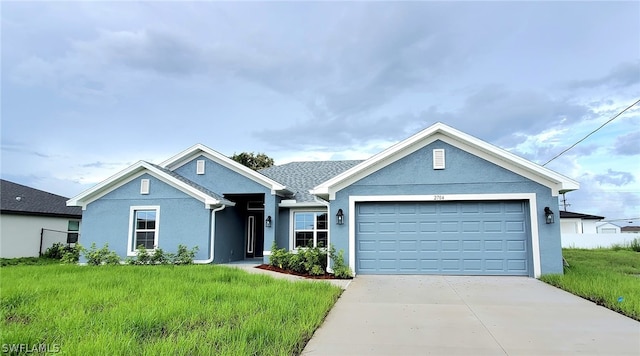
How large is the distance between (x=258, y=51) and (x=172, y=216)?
287 inches

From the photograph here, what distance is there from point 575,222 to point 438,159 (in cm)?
3528

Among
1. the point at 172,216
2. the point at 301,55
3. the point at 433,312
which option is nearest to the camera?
the point at 433,312

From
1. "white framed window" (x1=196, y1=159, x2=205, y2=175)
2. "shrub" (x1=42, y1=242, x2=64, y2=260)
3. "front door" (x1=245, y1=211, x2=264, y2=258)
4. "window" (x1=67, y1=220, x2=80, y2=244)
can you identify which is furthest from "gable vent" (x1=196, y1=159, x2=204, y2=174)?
"window" (x1=67, y1=220, x2=80, y2=244)

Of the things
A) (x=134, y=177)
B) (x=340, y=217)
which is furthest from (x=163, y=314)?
(x=134, y=177)

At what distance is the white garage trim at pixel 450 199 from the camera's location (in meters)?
11.4

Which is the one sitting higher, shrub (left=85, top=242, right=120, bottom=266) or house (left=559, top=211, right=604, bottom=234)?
house (left=559, top=211, right=604, bottom=234)

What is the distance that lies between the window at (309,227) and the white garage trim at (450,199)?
12.7 ft

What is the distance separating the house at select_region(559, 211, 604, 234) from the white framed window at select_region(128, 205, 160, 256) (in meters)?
36.6

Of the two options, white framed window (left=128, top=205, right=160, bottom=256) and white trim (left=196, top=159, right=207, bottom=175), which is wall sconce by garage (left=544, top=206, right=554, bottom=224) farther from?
white framed window (left=128, top=205, right=160, bottom=256)

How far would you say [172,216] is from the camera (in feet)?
49.0

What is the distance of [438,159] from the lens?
485 inches

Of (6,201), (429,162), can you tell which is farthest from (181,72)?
(6,201)

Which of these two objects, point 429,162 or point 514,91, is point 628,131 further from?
point 429,162

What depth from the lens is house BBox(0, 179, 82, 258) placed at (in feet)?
62.4
